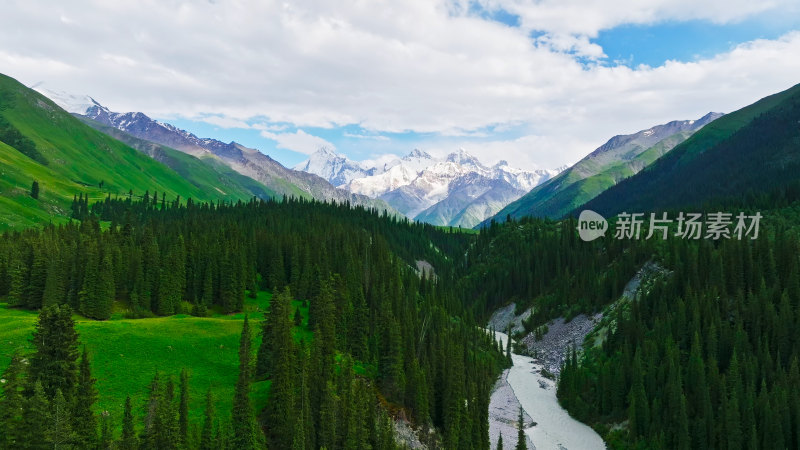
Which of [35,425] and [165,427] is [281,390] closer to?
[165,427]

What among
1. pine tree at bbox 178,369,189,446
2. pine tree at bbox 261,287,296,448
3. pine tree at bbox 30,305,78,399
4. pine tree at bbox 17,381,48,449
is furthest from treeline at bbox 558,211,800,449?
pine tree at bbox 17,381,48,449

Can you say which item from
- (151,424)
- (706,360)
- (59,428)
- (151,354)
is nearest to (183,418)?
(151,424)

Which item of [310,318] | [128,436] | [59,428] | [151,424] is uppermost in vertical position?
[59,428]

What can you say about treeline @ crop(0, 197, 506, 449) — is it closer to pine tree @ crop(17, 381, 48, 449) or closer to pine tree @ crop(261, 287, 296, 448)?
pine tree @ crop(261, 287, 296, 448)

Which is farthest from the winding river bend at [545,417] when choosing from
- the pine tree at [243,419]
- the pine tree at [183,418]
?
the pine tree at [183,418]

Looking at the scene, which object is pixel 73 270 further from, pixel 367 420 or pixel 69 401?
pixel 367 420

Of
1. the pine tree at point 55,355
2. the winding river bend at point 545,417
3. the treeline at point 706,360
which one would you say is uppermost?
the pine tree at point 55,355

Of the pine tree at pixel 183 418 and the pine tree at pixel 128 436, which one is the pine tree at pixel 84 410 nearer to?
the pine tree at pixel 128 436
